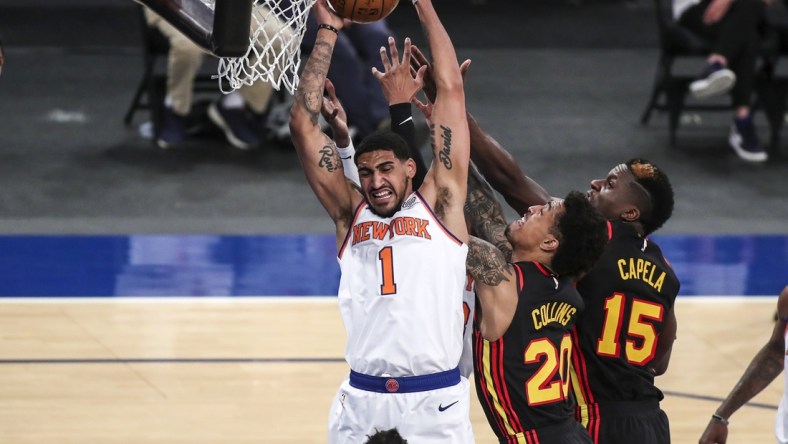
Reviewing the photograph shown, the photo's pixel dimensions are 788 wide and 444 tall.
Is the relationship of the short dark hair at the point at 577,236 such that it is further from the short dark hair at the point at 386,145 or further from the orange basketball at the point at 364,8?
the orange basketball at the point at 364,8

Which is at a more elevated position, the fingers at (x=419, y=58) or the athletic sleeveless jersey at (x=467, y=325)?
the fingers at (x=419, y=58)

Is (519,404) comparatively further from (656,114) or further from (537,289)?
(656,114)

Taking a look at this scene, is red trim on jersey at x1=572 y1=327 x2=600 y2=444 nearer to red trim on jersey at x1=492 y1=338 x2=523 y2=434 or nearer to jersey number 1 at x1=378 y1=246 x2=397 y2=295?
red trim on jersey at x1=492 y1=338 x2=523 y2=434

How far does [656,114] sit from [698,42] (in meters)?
1.44

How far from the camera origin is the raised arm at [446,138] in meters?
4.45

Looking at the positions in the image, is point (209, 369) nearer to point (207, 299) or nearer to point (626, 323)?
point (207, 299)

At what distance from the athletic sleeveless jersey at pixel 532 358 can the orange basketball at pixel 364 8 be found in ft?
3.29

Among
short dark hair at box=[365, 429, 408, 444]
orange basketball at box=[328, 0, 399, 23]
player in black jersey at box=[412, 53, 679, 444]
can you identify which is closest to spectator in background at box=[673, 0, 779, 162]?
player in black jersey at box=[412, 53, 679, 444]

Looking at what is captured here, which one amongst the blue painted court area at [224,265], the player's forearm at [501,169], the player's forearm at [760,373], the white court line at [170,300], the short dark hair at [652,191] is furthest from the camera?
the blue painted court area at [224,265]

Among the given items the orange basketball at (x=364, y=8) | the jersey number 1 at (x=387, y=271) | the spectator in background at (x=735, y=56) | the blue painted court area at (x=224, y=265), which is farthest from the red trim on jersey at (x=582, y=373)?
the spectator in background at (x=735, y=56)

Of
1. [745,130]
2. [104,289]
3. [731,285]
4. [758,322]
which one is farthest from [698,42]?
[104,289]

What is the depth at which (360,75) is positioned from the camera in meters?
10.9

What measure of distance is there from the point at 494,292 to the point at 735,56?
295 inches

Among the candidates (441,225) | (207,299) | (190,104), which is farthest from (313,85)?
(190,104)
